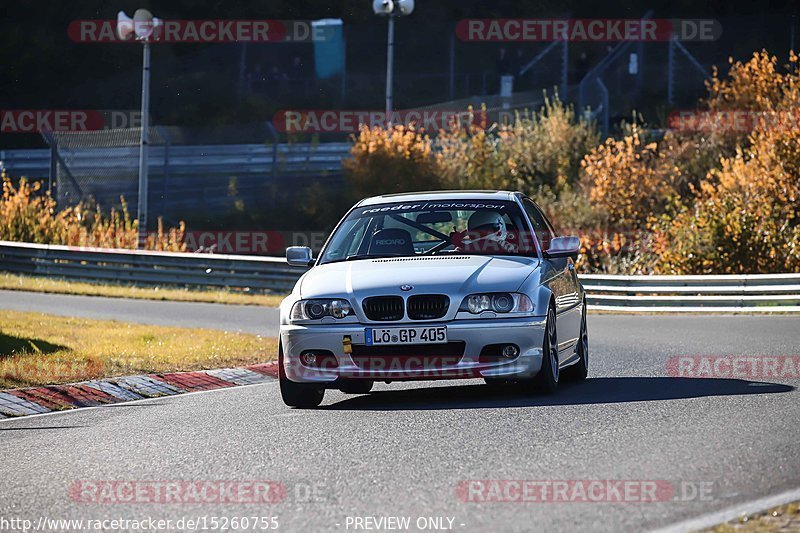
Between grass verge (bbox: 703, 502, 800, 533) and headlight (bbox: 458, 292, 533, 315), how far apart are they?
14.3 ft

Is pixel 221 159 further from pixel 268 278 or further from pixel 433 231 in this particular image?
pixel 433 231

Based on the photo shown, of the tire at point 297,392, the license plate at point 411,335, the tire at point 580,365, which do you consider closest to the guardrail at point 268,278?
the tire at point 580,365

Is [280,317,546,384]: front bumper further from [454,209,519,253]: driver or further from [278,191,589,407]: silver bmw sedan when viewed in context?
[454,209,519,253]: driver

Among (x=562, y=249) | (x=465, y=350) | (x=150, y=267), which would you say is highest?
(x=562, y=249)

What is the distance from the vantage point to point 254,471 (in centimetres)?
815

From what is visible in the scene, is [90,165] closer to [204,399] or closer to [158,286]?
[158,286]

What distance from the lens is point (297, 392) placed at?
11.3 m

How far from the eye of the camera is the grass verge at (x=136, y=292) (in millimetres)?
27875

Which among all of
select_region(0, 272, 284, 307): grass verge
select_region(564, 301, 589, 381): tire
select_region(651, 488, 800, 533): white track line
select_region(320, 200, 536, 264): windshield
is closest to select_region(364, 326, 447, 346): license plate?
select_region(320, 200, 536, 264): windshield

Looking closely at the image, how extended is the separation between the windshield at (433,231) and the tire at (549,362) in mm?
900

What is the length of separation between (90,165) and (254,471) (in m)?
38.5

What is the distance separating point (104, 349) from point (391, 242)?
16.1ft

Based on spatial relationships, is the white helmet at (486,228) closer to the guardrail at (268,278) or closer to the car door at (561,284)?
the car door at (561,284)

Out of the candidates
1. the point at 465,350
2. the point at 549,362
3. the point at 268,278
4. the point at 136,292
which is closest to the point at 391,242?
the point at 465,350
